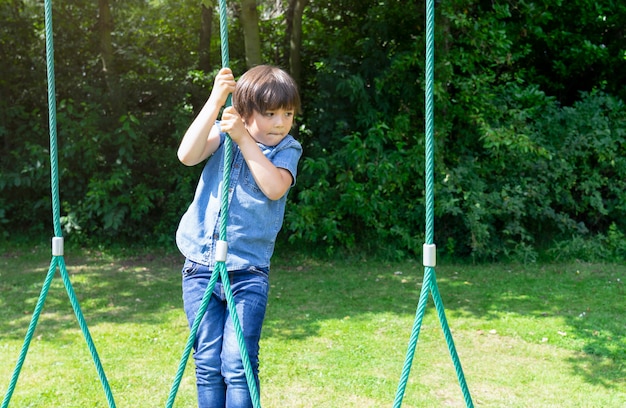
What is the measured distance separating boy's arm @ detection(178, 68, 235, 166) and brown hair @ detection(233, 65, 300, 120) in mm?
63

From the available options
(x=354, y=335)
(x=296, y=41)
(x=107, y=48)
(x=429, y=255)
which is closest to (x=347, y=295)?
(x=354, y=335)

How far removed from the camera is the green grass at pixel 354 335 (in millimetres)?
3682

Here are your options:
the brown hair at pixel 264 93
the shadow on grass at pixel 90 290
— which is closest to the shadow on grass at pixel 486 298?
the shadow on grass at pixel 90 290

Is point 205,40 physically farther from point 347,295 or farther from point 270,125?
point 270,125

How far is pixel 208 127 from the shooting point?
7.32 ft

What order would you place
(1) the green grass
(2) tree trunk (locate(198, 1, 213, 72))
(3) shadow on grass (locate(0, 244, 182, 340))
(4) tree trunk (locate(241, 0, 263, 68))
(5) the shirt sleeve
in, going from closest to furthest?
(5) the shirt sleeve
(1) the green grass
(3) shadow on grass (locate(0, 244, 182, 340))
(4) tree trunk (locate(241, 0, 263, 68))
(2) tree trunk (locate(198, 1, 213, 72))

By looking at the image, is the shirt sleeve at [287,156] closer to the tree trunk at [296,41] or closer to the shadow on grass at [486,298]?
the shadow on grass at [486,298]

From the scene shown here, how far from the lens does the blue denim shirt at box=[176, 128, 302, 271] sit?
2.24 m

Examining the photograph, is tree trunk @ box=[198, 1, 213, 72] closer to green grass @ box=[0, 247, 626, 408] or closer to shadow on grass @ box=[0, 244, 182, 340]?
shadow on grass @ box=[0, 244, 182, 340]

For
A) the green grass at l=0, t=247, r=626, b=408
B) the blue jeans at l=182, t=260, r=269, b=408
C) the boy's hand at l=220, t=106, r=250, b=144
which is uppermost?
the boy's hand at l=220, t=106, r=250, b=144

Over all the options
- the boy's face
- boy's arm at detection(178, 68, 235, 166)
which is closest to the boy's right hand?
boy's arm at detection(178, 68, 235, 166)

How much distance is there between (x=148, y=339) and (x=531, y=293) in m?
3.29

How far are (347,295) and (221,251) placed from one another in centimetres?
384

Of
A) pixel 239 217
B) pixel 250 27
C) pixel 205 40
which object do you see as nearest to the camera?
pixel 239 217
